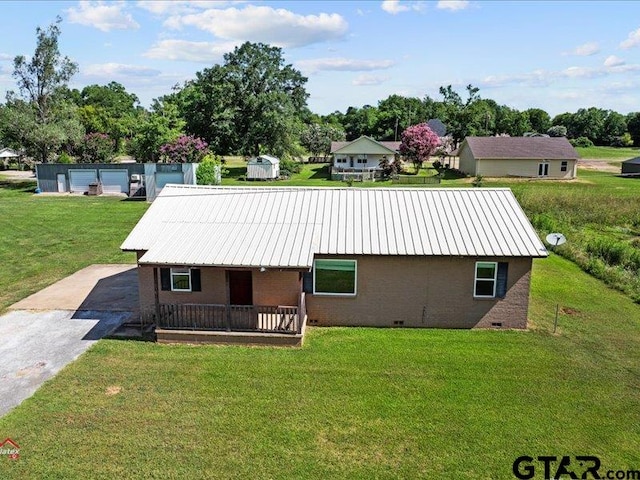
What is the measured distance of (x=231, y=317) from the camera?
15.7 m

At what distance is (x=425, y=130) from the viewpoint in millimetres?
60594

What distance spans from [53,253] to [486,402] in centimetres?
2262

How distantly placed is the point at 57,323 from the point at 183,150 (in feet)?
114

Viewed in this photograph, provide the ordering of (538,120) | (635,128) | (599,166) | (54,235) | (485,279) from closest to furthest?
(485,279) < (54,235) < (599,166) < (635,128) < (538,120)

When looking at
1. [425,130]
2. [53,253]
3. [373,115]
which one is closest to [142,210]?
[53,253]

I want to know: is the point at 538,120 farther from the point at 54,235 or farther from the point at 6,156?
the point at 54,235

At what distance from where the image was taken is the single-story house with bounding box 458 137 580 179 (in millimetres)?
55000

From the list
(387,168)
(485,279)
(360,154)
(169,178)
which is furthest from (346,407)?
(360,154)

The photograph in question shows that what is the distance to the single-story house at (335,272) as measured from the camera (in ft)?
49.5

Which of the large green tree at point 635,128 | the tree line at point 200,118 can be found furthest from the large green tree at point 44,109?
the large green tree at point 635,128

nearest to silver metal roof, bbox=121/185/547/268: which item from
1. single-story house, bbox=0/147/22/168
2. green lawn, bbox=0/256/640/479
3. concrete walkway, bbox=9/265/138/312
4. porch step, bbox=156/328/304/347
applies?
porch step, bbox=156/328/304/347

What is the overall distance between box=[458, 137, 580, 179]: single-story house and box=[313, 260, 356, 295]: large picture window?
140 ft

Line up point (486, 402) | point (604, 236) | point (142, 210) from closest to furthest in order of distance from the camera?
point (486, 402)
point (604, 236)
point (142, 210)

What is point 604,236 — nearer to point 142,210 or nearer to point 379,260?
point 379,260
